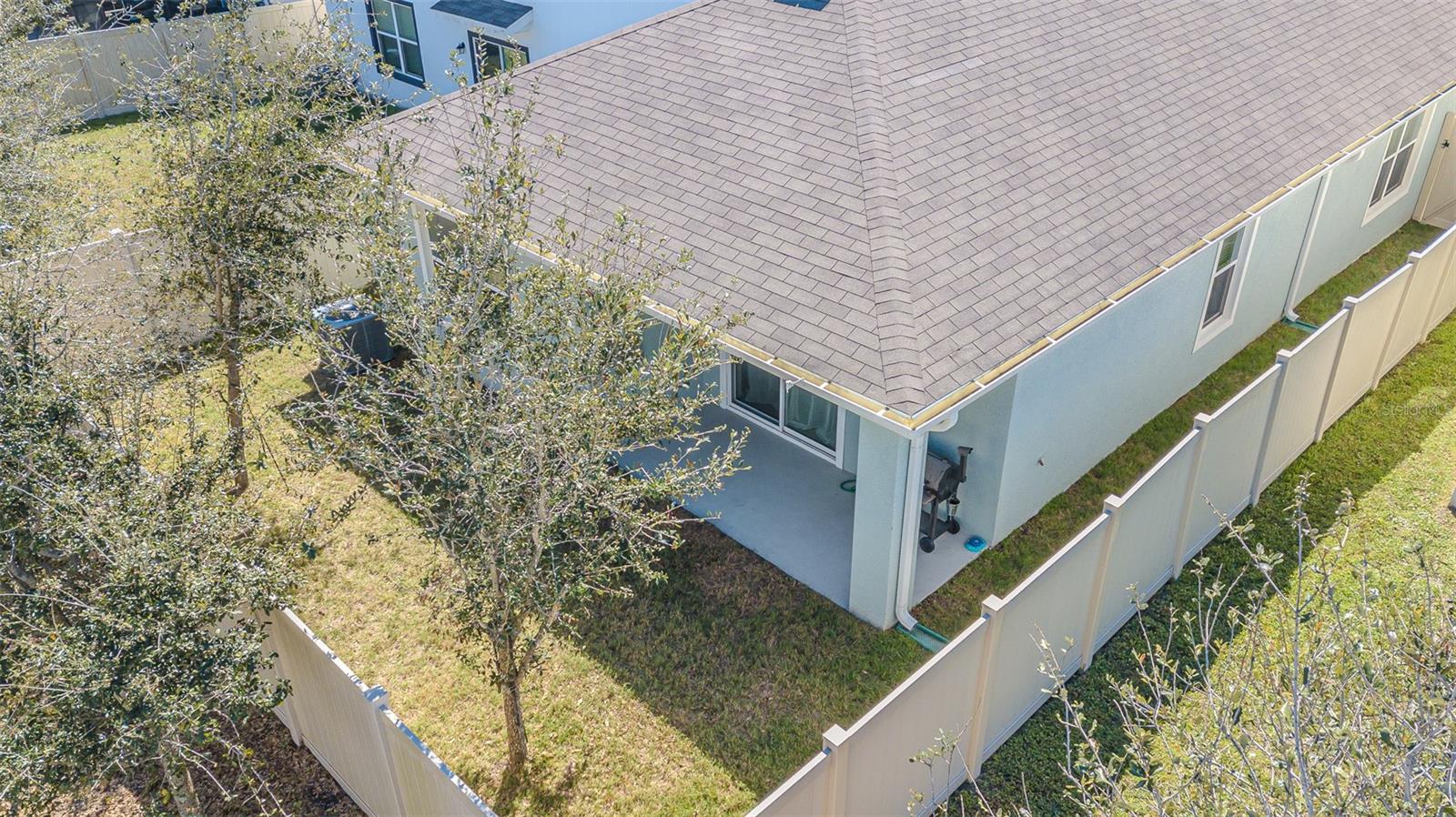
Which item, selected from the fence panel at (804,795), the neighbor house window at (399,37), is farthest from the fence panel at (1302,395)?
the neighbor house window at (399,37)

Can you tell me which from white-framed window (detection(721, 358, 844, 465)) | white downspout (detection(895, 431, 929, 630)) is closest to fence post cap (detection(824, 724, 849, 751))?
white downspout (detection(895, 431, 929, 630))

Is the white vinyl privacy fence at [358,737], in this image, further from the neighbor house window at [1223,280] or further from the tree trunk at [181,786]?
the neighbor house window at [1223,280]

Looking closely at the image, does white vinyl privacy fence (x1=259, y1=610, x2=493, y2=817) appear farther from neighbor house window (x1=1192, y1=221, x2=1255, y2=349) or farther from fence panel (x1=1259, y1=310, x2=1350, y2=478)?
neighbor house window (x1=1192, y1=221, x2=1255, y2=349)

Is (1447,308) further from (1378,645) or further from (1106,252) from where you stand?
(1378,645)

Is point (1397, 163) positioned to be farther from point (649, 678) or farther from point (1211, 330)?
point (649, 678)

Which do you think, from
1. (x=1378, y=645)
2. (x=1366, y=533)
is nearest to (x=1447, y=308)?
(x=1366, y=533)
